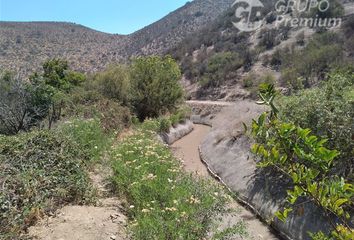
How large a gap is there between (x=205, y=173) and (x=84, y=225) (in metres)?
10.5

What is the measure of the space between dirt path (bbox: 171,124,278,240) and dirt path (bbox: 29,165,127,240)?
2137 mm

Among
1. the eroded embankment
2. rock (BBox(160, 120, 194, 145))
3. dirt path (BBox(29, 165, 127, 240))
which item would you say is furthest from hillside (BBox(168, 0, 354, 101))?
dirt path (BBox(29, 165, 127, 240))

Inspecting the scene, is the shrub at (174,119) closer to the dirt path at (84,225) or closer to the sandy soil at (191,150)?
the sandy soil at (191,150)

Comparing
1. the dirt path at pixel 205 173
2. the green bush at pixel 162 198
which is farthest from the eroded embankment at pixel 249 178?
the green bush at pixel 162 198

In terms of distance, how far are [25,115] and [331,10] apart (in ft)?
141

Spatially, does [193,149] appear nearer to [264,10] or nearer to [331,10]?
[331,10]

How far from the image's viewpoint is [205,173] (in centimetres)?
1816

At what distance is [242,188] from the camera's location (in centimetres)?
1470

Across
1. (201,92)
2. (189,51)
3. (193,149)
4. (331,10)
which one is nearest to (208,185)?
(193,149)

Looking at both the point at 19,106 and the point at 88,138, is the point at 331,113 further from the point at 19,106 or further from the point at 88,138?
the point at 19,106

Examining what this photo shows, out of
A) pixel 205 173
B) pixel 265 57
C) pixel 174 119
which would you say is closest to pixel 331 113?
pixel 205 173

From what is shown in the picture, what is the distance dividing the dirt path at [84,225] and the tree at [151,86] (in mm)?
19098

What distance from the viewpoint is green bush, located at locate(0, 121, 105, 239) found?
7996mm

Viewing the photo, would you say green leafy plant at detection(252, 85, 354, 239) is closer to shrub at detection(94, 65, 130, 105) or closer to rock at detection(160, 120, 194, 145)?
rock at detection(160, 120, 194, 145)
